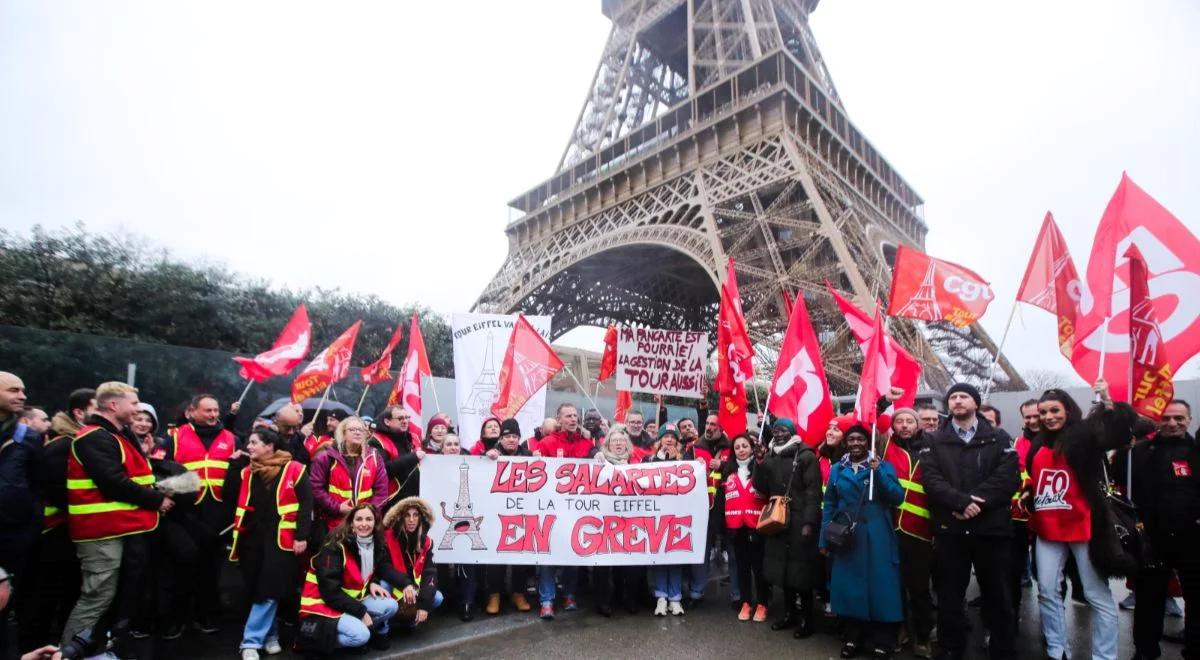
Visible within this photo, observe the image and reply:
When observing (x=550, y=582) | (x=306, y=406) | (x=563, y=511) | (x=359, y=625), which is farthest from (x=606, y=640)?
(x=306, y=406)

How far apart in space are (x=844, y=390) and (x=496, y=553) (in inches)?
628

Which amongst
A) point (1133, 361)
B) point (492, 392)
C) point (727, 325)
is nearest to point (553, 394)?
point (492, 392)

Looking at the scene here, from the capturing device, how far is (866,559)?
4.11 meters

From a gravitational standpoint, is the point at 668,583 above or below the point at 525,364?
below

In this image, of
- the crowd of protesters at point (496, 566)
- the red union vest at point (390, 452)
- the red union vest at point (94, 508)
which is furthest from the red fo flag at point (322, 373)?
the red union vest at point (94, 508)

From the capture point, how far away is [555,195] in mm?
28578

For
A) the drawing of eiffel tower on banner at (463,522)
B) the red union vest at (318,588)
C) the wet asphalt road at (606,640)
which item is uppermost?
the drawing of eiffel tower on banner at (463,522)

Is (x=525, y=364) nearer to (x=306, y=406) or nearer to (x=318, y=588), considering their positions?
(x=318, y=588)

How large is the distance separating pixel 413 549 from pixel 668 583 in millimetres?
2165

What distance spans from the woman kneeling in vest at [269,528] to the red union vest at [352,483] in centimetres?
22

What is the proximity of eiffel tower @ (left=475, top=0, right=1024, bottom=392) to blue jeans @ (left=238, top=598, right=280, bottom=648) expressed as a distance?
14.2 meters

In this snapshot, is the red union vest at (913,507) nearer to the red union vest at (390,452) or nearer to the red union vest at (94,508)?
the red union vest at (390,452)

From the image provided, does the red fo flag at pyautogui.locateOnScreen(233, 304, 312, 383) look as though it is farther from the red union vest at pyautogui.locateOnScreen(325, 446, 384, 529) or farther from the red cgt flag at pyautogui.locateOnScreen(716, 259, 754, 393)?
the red cgt flag at pyautogui.locateOnScreen(716, 259, 754, 393)

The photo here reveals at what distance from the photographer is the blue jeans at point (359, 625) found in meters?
3.80
